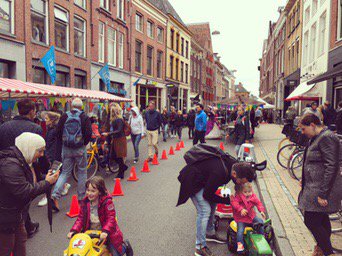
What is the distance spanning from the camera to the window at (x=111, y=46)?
22148mm

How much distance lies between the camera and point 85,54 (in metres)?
19.0

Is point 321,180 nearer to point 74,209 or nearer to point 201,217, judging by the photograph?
point 201,217

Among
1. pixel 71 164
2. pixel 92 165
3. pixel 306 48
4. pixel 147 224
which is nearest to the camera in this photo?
pixel 147 224

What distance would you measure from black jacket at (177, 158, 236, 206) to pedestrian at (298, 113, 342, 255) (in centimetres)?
88

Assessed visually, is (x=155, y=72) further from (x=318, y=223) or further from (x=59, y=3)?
(x=318, y=223)

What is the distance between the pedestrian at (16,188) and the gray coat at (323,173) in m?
2.66

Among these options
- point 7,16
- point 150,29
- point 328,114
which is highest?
point 150,29

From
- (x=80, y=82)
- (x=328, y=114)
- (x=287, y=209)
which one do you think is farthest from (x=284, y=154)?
(x=80, y=82)

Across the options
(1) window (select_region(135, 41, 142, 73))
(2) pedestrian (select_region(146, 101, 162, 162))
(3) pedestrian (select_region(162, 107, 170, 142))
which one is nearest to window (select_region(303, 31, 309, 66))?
(3) pedestrian (select_region(162, 107, 170, 142))

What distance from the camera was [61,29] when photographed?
16609 mm

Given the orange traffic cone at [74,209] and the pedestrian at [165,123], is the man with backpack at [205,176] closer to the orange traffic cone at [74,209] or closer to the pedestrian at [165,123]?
the orange traffic cone at [74,209]

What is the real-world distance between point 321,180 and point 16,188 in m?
2.91

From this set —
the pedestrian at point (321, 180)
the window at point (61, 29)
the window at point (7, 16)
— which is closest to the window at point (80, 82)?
the window at point (61, 29)

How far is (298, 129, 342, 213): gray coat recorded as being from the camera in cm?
315
